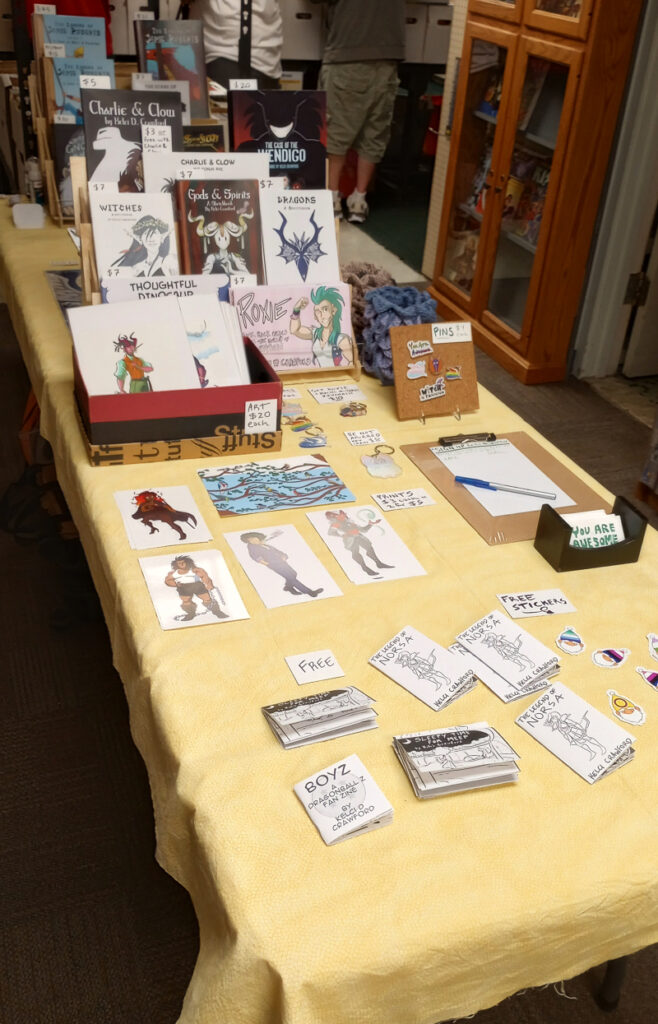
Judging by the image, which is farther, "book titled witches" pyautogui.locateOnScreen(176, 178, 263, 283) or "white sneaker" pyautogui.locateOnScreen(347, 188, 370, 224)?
"white sneaker" pyautogui.locateOnScreen(347, 188, 370, 224)

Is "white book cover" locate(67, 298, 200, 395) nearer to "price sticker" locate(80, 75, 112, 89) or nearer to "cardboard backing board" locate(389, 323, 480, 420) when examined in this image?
"cardboard backing board" locate(389, 323, 480, 420)

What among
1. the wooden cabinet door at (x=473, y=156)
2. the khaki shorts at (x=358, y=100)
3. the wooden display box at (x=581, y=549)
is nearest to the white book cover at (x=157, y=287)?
the wooden display box at (x=581, y=549)

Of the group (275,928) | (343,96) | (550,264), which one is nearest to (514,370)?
(550,264)

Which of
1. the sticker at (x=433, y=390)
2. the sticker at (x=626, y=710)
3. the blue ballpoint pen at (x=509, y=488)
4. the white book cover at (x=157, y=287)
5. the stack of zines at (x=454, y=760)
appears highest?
the white book cover at (x=157, y=287)

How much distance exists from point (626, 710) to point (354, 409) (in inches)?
39.4

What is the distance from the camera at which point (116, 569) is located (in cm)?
147

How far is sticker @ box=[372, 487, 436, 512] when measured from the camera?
1708mm

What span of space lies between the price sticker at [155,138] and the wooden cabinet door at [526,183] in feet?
5.82

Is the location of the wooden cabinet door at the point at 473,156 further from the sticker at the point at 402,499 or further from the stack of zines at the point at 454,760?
the stack of zines at the point at 454,760

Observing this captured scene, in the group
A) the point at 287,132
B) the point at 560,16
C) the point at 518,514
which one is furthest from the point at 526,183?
the point at 518,514

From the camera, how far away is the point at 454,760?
44.6 inches

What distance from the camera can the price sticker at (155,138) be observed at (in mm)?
2412

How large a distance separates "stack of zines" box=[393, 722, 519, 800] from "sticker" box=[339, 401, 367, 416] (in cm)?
99

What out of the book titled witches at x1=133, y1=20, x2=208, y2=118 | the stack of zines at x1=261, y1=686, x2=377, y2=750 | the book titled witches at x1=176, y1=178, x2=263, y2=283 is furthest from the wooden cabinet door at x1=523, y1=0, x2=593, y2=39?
the stack of zines at x1=261, y1=686, x2=377, y2=750
